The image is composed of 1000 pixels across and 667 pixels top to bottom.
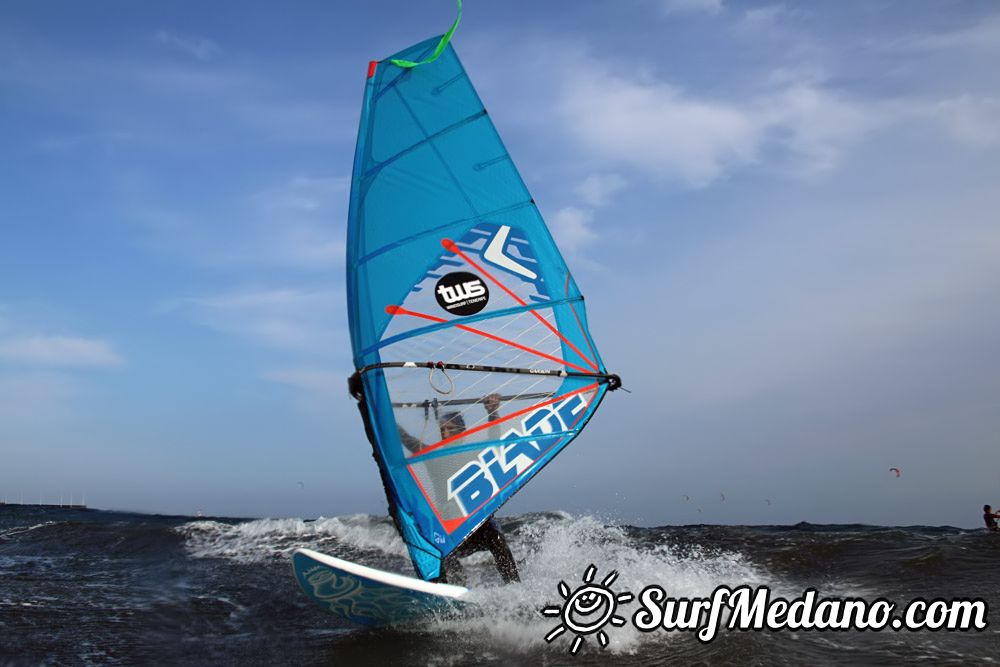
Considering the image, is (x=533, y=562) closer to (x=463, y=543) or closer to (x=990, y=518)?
(x=463, y=543)

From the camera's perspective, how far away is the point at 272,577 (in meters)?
8.12

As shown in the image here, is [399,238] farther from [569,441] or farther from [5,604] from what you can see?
[5,604]

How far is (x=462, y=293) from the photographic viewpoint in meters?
5.50

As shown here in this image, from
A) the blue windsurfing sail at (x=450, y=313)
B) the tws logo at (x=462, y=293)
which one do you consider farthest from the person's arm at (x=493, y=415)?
the tws logo at (x=462, y=293)

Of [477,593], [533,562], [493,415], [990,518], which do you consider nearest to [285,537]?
[533,562]

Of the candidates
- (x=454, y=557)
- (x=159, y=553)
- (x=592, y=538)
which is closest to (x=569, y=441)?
(x=454, y=557)

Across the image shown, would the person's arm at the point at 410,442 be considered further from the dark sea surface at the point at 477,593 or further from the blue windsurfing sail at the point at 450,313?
the dark sea surface at the point at 477,593

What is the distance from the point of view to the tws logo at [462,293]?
5469 mm

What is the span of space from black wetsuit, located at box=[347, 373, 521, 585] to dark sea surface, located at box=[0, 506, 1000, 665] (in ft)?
0.80

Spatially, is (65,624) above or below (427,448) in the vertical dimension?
below

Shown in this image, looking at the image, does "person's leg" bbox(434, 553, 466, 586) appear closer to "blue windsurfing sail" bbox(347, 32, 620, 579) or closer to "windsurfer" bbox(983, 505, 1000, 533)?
"blue windsurfing sail" bbox(347, 32, 620, 579)

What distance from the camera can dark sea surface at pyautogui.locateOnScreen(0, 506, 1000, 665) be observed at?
4.54 m

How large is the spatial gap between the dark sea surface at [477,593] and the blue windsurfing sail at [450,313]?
0.82m

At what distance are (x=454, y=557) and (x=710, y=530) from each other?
6.70 m
